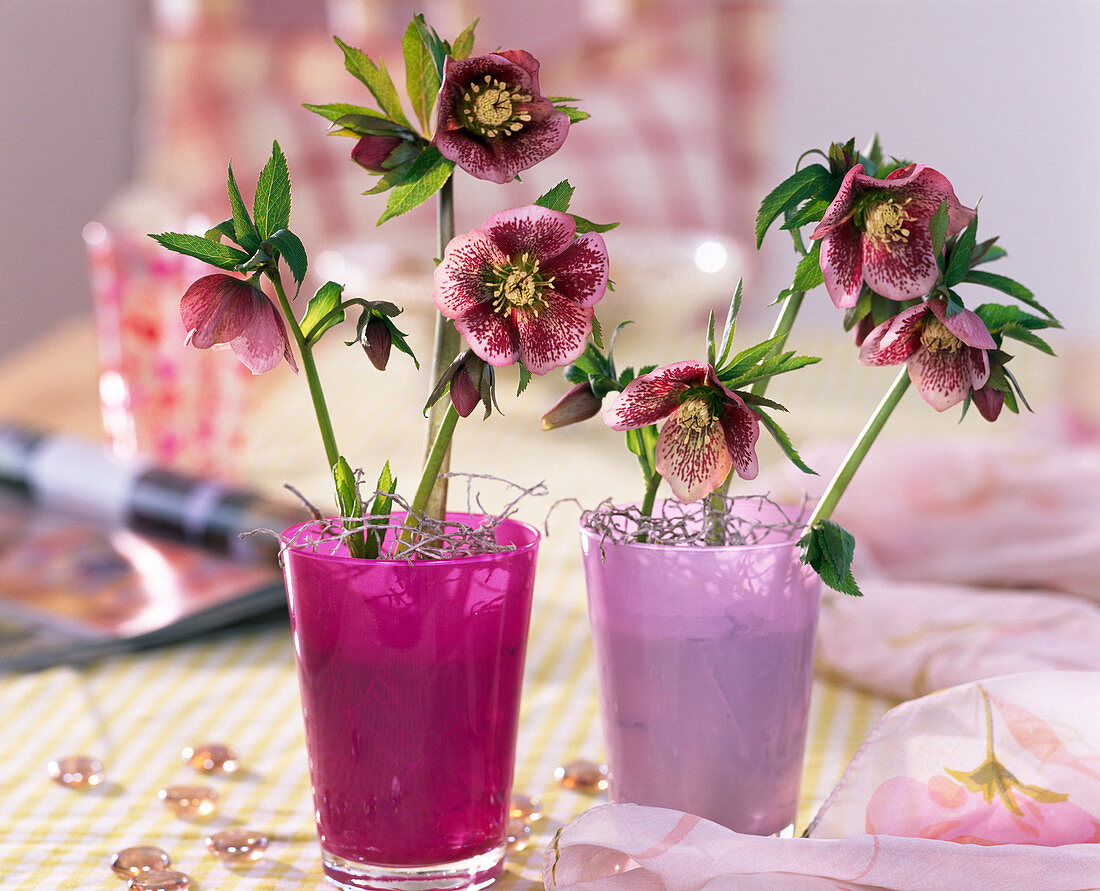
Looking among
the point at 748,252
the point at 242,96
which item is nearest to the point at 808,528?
the point at 242,96

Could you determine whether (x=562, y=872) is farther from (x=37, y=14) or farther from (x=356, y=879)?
(x=37, y=14)

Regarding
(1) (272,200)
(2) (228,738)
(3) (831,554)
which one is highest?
(1) (272,200)

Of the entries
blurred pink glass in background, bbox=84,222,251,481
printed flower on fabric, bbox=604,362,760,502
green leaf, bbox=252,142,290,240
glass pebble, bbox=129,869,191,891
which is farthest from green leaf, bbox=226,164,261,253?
blurred pink glass in background, bbox=84,222,251,481

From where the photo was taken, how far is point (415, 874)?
390mm

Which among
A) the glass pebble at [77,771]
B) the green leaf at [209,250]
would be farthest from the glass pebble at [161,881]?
the green leaf at [209,250]

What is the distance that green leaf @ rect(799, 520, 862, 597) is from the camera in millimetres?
364

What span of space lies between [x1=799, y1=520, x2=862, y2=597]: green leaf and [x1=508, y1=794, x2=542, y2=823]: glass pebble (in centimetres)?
18

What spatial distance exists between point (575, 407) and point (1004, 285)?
0.14 meters

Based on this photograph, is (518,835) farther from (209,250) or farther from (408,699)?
(209,250)

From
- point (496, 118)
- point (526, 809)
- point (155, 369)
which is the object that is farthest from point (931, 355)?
point (155, 369)

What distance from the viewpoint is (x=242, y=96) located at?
7.30 feet

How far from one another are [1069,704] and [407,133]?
29 centimetres

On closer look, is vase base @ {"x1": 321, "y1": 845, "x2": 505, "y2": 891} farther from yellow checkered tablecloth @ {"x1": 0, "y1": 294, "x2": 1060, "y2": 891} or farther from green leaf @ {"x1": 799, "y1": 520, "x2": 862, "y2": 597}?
green leaf @ {"x1": 799, "y1": 520, "x2": 862, "y2": 597}

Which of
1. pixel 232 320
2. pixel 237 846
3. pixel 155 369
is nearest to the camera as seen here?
pixel 232 320
